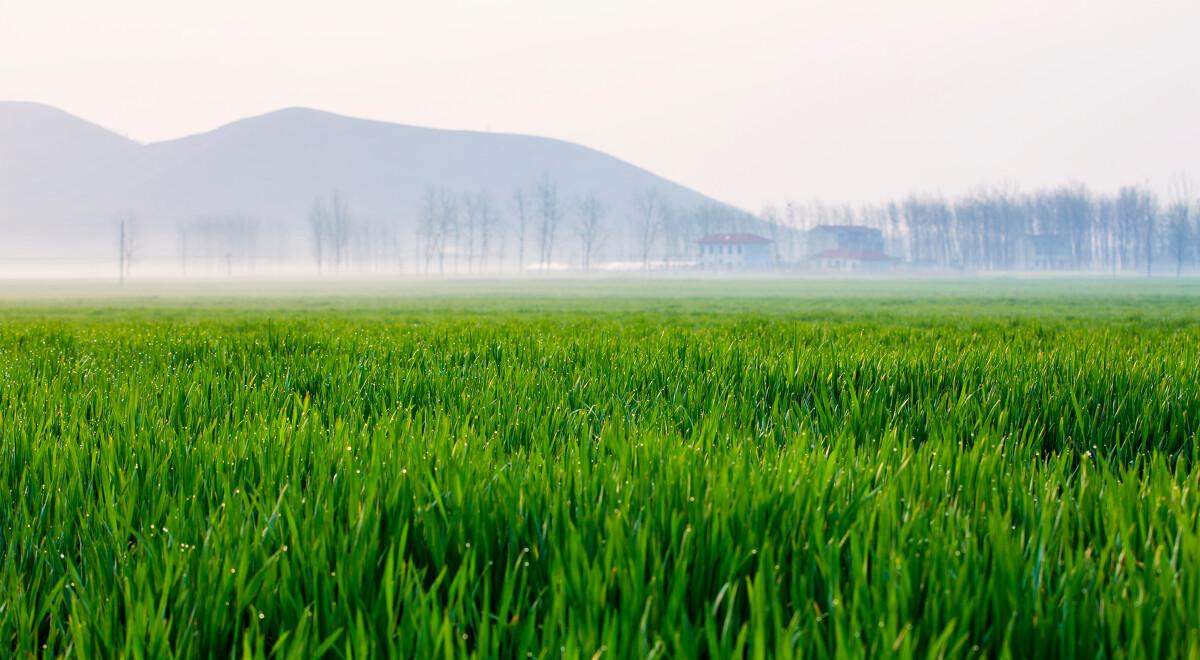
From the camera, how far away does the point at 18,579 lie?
172 centimetres

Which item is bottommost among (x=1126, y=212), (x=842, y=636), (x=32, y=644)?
(x=32, y=644)

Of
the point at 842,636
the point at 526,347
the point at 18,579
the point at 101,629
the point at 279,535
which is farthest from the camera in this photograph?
the point at 526,347

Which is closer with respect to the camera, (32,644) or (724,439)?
(32,644)

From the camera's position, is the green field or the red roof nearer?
the green field

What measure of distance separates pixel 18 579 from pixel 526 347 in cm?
474

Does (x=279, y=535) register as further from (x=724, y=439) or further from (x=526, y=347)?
(x=526, y=347)

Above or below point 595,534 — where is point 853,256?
above

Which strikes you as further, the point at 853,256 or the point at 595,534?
the point at 853,256

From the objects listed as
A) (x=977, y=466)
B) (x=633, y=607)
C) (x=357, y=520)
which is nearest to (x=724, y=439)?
(x=977, y=466)

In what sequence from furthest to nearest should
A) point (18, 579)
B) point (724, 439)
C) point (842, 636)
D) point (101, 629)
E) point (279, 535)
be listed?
point (724, 439), point (279, 535), point (18, 579), point (101, 629), point (842, 636)

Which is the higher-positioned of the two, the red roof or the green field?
the red roof

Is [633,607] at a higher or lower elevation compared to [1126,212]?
lower

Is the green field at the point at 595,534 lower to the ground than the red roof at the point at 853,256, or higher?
lower

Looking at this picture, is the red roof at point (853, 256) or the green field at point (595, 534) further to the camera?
the red roof at point (853, 256)
